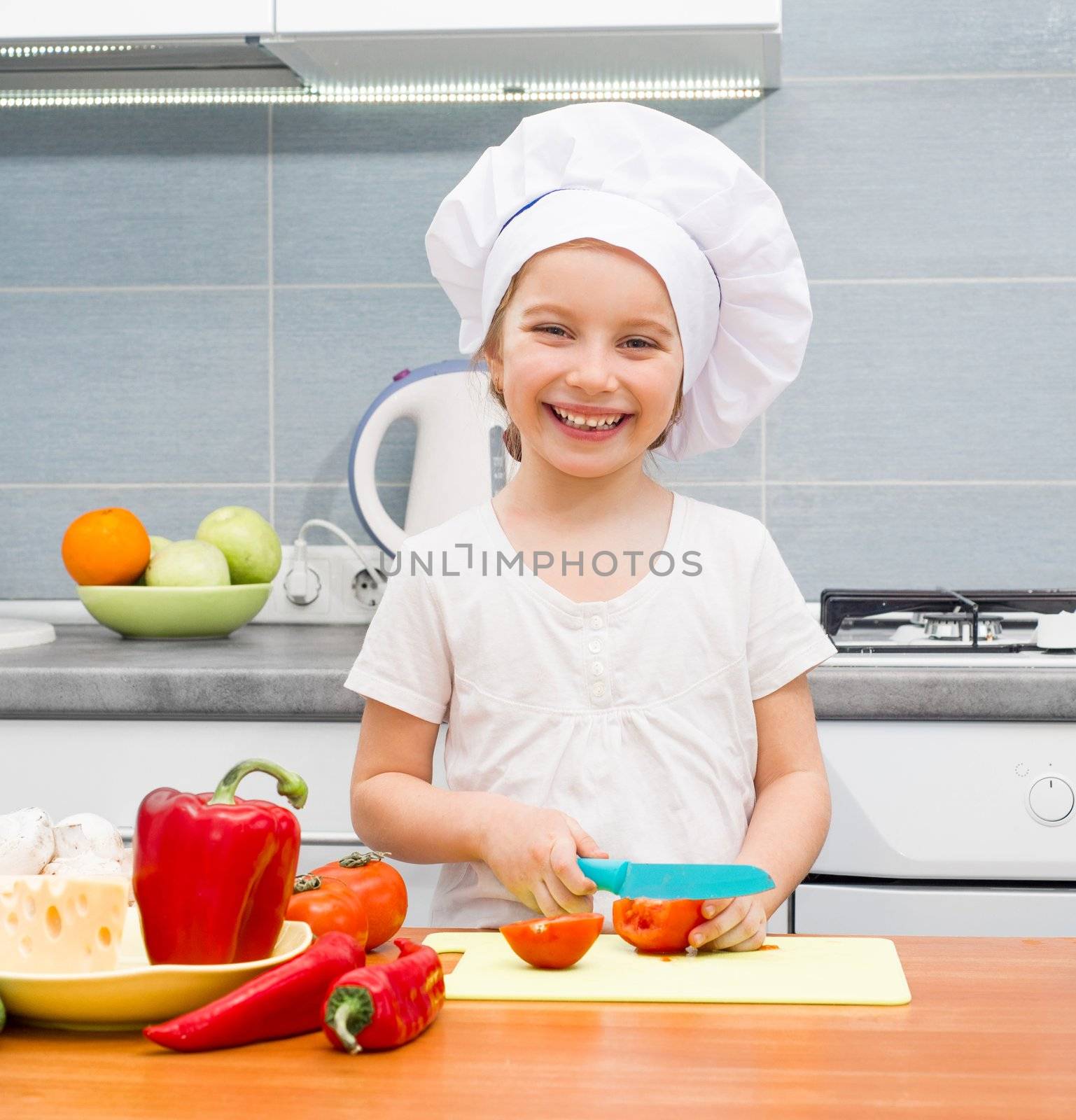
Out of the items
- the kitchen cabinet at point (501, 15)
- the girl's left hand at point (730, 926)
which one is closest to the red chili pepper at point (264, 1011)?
the girl's left hand at point (730, 926)

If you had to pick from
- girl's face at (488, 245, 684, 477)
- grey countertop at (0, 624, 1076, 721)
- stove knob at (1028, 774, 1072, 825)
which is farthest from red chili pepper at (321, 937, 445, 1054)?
stove knob at (1028, 774, 1072, 825)

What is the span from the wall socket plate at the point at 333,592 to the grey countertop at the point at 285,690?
1.41 feet

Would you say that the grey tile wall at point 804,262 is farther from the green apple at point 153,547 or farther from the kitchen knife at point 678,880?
the kitchen knife at point 678,880

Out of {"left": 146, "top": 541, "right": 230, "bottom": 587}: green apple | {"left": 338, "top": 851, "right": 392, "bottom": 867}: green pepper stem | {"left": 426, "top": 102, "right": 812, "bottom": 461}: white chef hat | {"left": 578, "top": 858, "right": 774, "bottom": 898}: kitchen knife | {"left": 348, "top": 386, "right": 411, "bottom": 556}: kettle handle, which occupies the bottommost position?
{"left": 338, "top": 851, "right": 392, "bottom": 867}: green pepper stem

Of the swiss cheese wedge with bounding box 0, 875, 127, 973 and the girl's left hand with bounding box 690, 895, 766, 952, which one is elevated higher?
the swiss cheese wedge with bounding box 0, 875, 127, 973

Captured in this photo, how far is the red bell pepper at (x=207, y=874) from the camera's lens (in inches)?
23.7

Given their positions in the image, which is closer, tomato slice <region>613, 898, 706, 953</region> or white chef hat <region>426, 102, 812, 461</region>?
tomato slice <region>613, 898, 706, 953</region>

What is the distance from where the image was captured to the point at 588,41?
161 cm

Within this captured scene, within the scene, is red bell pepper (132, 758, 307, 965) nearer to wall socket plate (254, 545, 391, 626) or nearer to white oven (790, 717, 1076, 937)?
white oven (790, 717, 1076, 937)

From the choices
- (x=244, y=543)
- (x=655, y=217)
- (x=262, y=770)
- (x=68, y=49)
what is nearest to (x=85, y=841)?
(x=262, y=770)

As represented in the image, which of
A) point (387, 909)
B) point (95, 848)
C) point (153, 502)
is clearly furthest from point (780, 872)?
point (153, 502)

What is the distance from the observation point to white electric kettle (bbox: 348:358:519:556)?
1701 mm

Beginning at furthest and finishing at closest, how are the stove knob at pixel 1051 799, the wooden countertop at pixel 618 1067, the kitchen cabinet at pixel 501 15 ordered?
the kitchen cabinet at pixel 501 15 → the stove knob at pixel 1051 799 → the wooden countertop at pixel 618 1067

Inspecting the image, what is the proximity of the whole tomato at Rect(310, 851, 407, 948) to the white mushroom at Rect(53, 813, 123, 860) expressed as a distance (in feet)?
0.36
